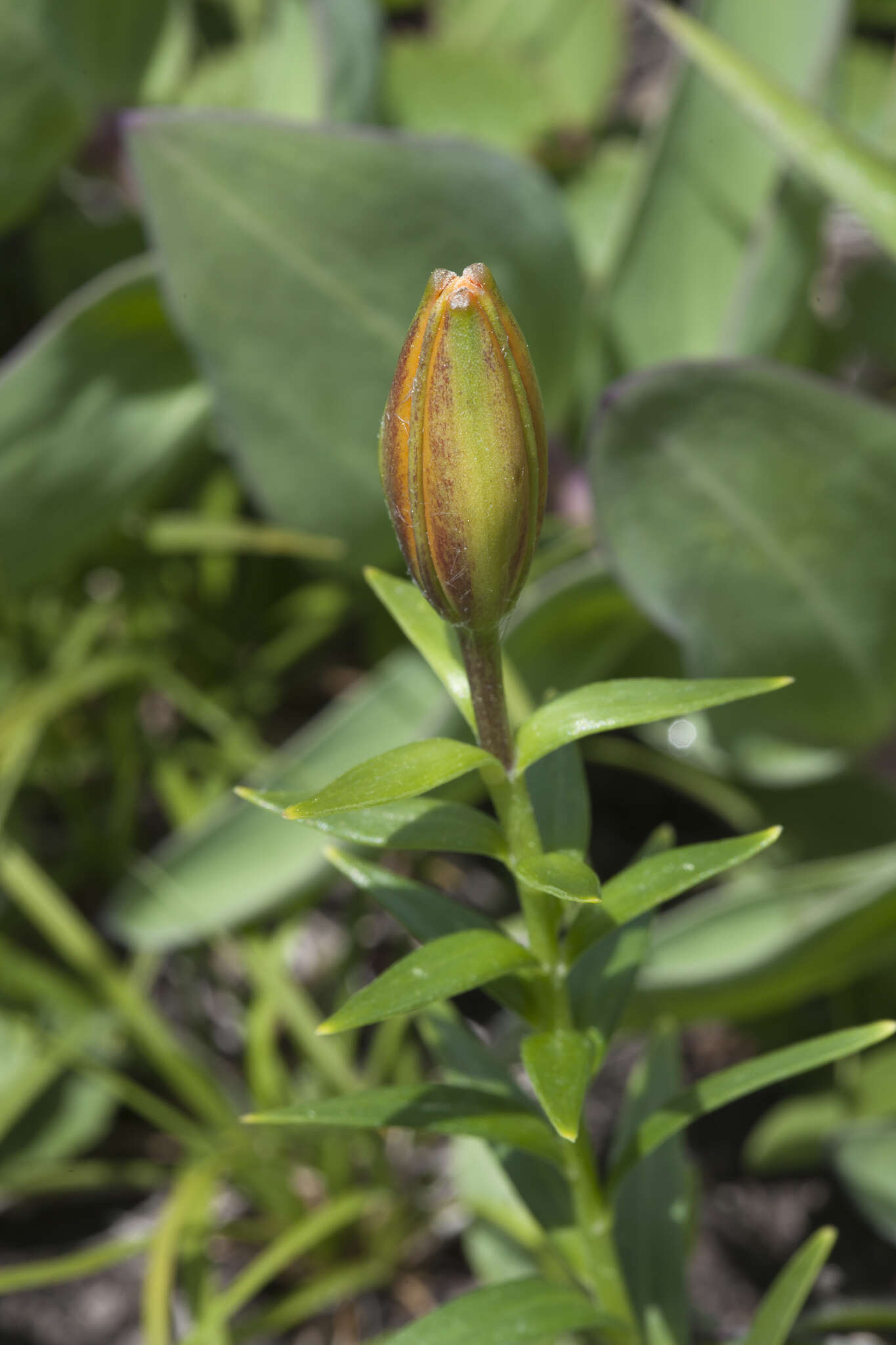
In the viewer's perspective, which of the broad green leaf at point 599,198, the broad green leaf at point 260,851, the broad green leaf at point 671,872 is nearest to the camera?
the broad green leaf at point 671,872

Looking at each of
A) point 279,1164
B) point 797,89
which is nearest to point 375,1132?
point 279,1164

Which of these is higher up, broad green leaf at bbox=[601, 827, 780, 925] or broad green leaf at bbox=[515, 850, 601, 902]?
broad green leaf at bbox=[515, 850, 601, 902]

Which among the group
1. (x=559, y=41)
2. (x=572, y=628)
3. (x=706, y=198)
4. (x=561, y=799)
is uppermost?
(x=559, y=41)

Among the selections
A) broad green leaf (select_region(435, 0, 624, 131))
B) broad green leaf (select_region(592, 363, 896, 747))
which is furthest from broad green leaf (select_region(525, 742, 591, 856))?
broad green leaf (select_region(435, 0, 624, 131))

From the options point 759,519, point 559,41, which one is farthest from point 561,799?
point 559,41

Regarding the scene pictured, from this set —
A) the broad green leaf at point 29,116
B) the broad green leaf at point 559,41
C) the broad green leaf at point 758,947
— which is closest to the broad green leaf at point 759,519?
the broad green leaf at point 758,947

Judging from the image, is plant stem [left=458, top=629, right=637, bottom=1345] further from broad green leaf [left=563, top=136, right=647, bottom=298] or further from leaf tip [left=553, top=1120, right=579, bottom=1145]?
broad green leaf [left=563, top=136, right=647, bottom=298]

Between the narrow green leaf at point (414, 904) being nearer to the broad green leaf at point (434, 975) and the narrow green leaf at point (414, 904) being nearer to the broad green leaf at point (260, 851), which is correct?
the broad green leaf at point (434, 975)

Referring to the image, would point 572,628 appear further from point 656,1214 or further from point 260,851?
point 656,1214
